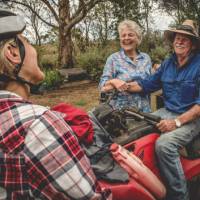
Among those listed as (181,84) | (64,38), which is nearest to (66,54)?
(64,38)

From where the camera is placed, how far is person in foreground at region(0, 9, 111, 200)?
4.49 feet

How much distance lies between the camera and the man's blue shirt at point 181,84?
3521 millimetres

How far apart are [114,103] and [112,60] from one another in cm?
52

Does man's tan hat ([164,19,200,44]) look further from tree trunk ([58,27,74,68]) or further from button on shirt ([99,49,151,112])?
tree trunk ([58,27,74,68])

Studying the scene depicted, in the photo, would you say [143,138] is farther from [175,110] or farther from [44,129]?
[44,129]

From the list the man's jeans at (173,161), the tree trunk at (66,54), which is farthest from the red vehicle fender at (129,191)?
the tree trunk at (66,54)

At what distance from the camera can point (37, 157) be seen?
1361mm

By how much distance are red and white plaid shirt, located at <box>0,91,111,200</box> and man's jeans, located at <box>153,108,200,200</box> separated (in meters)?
1.63

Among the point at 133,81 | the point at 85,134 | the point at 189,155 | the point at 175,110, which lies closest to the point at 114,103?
the point at 133,81

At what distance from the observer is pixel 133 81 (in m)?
4.30

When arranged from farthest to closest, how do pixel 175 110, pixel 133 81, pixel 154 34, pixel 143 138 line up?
pixel 154 34 → pixel 133 81 → pixel 175 110 → pixel 143 138

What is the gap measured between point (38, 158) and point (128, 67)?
10.5ft

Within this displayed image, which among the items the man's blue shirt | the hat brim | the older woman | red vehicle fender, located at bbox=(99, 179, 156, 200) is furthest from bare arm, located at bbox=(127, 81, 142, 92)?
red vehicle fender, located at bbox=(99, 179, 156, 200)

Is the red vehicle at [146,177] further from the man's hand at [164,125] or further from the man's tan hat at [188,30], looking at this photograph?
the man's tan hat at [188,30]
